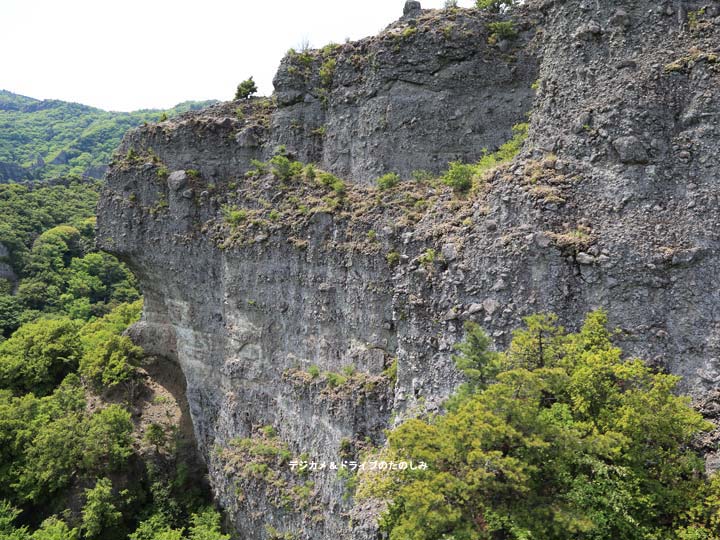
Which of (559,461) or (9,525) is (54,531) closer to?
(9,525)

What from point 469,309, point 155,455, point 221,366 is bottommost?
point 155,455

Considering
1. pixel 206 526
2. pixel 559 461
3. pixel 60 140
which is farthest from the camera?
pixel 60 140

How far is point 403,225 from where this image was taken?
17.6 m

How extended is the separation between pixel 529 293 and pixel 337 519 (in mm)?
11370

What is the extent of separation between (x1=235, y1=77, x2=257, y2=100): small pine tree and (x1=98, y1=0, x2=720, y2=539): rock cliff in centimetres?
76

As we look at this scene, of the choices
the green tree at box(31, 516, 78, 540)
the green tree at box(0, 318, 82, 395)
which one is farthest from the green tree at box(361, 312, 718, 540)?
the green tree at box(0, 318, 82, 395)

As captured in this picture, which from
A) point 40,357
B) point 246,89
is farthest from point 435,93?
point 40,357

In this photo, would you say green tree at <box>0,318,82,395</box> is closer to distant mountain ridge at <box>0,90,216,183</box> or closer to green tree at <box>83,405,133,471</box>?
green tree at <box>83,405,133,471</box>

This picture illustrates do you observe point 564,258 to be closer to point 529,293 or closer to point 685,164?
point 529,293

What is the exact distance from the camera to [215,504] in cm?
2475

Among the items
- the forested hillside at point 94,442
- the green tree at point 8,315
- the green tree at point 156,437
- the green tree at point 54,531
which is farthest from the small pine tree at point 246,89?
the green tree at point 8,315

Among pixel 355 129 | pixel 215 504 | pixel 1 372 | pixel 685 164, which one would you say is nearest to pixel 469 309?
pixel 685 164

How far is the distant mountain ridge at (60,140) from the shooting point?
106m

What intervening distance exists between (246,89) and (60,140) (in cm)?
13361
